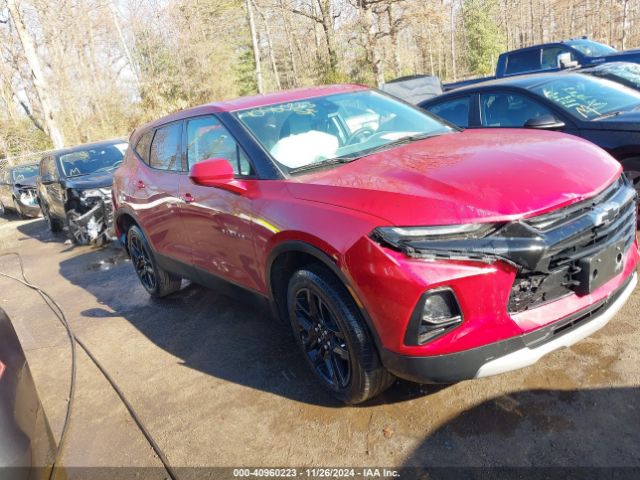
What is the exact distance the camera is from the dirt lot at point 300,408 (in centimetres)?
246

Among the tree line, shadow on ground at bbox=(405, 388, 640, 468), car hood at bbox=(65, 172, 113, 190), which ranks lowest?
shadow on ground at bbox=(405, 388, 640, 468)

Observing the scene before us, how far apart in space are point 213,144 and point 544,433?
2.71 meters

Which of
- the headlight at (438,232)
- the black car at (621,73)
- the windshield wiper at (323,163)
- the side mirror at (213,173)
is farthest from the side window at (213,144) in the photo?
the black car at (621,73)

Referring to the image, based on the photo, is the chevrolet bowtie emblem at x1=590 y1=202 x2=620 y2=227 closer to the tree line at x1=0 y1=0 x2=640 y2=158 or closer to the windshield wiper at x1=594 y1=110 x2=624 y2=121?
the windshield wiper at x1=594 y1=110 x2=624 y2=121

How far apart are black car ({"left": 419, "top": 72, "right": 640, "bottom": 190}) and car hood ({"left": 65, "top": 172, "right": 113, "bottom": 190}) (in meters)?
5.45

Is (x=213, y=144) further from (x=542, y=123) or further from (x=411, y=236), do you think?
(x=542, y=123)

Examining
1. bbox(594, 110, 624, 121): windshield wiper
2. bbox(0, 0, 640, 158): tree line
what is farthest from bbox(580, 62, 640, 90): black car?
bbox(0, 0, 640, 158): tree line

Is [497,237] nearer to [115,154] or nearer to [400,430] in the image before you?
[400,430]

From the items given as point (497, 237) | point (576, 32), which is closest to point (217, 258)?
point (497, 237)

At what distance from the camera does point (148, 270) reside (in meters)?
5.24

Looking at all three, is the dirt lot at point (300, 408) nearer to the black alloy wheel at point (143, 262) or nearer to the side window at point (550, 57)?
the black alloy wheel at point (143, 262)

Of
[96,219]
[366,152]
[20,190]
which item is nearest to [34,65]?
[20,190]

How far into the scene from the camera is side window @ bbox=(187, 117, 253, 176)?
331 centimetres

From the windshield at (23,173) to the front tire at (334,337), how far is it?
13.5 metres
